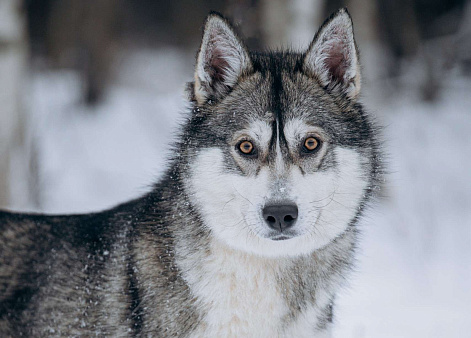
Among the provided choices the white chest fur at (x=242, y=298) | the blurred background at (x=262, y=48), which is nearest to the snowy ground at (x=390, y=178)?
the blurred background at (x=262, y=48)

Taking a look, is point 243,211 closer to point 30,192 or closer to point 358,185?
point 358,185

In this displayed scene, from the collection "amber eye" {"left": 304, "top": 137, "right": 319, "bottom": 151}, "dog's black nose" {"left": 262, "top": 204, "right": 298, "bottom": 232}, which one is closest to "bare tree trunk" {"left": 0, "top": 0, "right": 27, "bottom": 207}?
"amber eye" {"left": 304, "top": 137, "right": 319, "bottom": 151}

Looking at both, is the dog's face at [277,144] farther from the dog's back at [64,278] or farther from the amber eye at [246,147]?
the dog's back at [64,278]

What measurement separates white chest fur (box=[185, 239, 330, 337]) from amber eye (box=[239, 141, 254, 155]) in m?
0.47

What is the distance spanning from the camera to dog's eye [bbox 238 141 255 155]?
2.66m

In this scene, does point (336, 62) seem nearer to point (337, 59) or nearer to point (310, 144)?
point (337, 59)

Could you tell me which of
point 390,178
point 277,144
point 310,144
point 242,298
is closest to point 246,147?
point 277,144

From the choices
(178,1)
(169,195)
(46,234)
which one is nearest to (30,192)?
(46,234)

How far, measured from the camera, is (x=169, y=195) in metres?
2.89

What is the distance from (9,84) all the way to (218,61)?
15.1 feet

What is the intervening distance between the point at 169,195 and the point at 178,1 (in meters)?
13.7

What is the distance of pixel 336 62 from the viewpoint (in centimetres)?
298

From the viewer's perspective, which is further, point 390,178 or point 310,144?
point 390,178

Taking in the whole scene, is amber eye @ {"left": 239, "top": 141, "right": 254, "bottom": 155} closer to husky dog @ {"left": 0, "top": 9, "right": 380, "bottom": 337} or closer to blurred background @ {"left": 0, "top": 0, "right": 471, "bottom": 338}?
husky dog @ {"left": 0, "top": 9, "right": 380, "bottom": 337}
